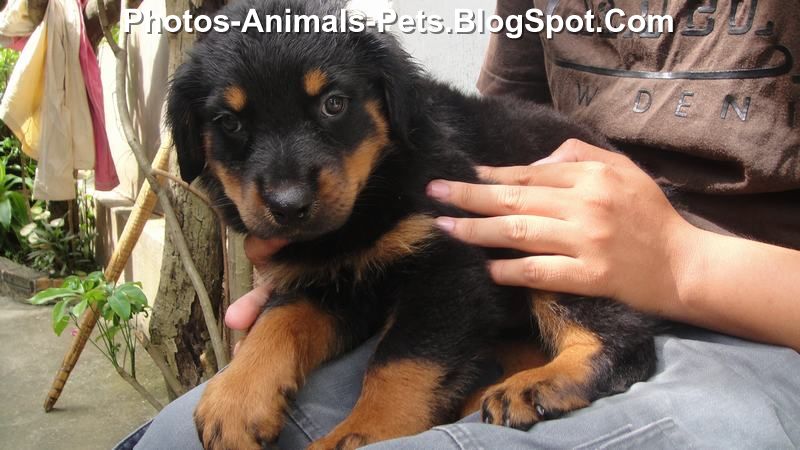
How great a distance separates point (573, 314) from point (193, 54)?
1.05 metres

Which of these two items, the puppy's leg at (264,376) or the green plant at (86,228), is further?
the green plant at (86,228)

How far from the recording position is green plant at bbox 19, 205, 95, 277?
5.68 meters

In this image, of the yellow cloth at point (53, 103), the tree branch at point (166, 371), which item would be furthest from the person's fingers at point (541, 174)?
the yellow cloth at point (53, 103)

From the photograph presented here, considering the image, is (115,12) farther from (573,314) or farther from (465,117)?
(573,314)

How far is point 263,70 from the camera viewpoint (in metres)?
1.49

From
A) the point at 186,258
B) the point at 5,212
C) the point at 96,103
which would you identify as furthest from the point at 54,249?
the point at 186,258

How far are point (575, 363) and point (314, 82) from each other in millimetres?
771

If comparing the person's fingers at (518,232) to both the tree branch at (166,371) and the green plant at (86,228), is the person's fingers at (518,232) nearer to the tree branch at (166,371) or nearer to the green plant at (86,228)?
the tree branch at (166,371)

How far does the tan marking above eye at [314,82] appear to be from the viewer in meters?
1.50

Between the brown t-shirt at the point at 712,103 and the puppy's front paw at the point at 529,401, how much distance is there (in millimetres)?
556

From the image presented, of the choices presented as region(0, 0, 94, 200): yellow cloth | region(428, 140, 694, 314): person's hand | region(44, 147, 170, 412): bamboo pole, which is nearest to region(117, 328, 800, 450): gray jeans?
region(428, 140, 694, 314): person's hand

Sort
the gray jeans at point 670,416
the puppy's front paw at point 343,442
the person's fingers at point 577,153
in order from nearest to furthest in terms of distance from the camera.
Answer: the gray jeans at point 670,416 < the puppy's front paw at point 343,442 < the person's fingers at point 577,153

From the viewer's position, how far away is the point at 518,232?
150 centimetres

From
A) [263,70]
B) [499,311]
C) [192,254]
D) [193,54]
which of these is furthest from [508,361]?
[192,254]
